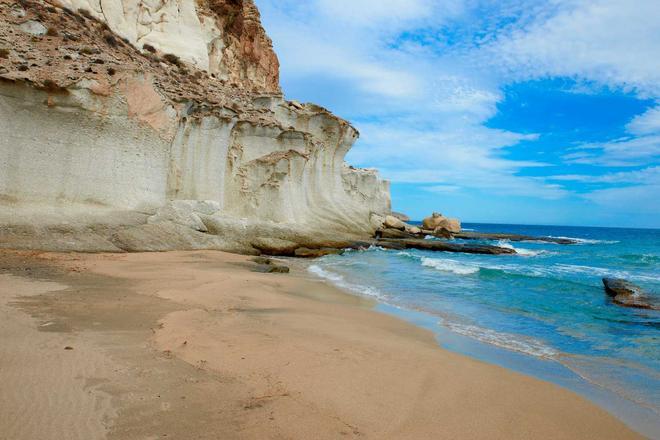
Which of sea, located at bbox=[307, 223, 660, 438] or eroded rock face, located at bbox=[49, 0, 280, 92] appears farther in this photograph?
eroded rock face, located at bbox=[49, 0, 280, 92]

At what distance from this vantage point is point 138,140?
1450cm

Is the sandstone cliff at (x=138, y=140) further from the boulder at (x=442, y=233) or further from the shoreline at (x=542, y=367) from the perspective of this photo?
the boulder at (x=442, y=233)

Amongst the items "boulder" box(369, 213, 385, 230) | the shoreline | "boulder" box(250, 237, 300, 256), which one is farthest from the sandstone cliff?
the shoreline

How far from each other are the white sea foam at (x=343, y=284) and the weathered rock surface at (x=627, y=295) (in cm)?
650

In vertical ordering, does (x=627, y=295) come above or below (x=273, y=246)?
below

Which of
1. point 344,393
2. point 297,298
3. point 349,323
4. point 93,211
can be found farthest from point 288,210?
point 344,393

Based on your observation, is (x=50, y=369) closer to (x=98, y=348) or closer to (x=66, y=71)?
(x=98, y=348)

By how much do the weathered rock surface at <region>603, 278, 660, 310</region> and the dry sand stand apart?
303 inches

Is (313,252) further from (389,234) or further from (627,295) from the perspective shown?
(389,234)

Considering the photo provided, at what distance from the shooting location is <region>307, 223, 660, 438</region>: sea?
5293 millimetres

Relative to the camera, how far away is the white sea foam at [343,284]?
37.6 ft

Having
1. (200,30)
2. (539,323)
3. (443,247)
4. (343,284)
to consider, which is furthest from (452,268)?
(200,30)

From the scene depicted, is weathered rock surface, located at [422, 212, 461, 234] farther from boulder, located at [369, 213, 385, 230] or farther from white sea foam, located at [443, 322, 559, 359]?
white sea foam, located at [443, 322, 559, 359]

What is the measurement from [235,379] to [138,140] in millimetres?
12747
